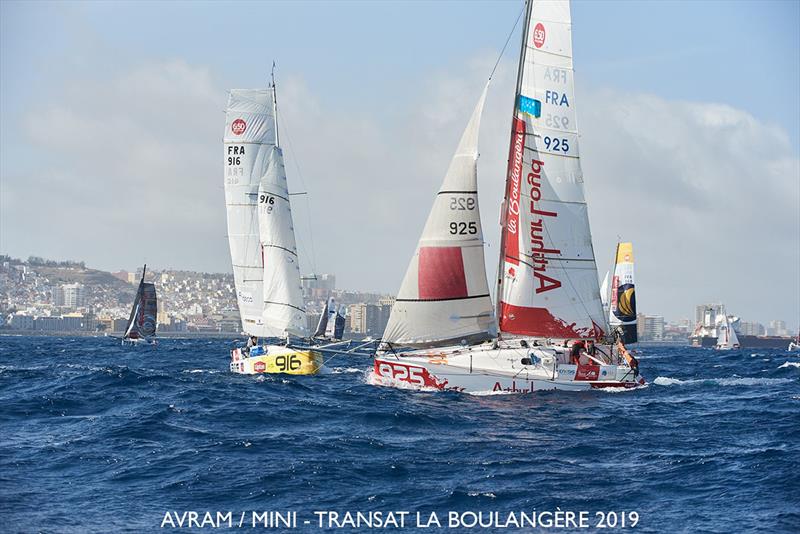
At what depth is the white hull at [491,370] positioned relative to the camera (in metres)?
27.4

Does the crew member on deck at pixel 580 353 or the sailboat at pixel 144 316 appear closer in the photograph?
the crew member on deck at pixel 580 353

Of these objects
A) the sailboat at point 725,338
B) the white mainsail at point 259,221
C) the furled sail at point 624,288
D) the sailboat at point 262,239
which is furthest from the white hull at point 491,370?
the sailboat at point 725,338

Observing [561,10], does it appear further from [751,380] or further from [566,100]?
[751,380]

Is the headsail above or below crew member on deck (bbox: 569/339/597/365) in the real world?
above

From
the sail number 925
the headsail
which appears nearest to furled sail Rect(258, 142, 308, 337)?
the sail number 925

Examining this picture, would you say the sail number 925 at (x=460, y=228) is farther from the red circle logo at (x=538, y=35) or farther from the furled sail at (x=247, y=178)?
the furled sail at (x=247, y=178)

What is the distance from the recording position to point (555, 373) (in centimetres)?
2794

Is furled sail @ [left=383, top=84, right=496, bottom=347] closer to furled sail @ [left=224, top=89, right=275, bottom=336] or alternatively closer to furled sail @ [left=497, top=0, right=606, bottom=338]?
furled sail @ [left=497, top=0, right=606, bottom=338]

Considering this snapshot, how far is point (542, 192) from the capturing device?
3008 cm

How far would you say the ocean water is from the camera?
13.9 m

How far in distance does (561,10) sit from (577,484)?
18722 mm

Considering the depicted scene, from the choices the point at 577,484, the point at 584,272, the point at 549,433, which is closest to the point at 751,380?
the point at 584,272

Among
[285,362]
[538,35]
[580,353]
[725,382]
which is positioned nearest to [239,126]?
[285,362]

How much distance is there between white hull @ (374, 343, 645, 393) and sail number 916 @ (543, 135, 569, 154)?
6.27 m
